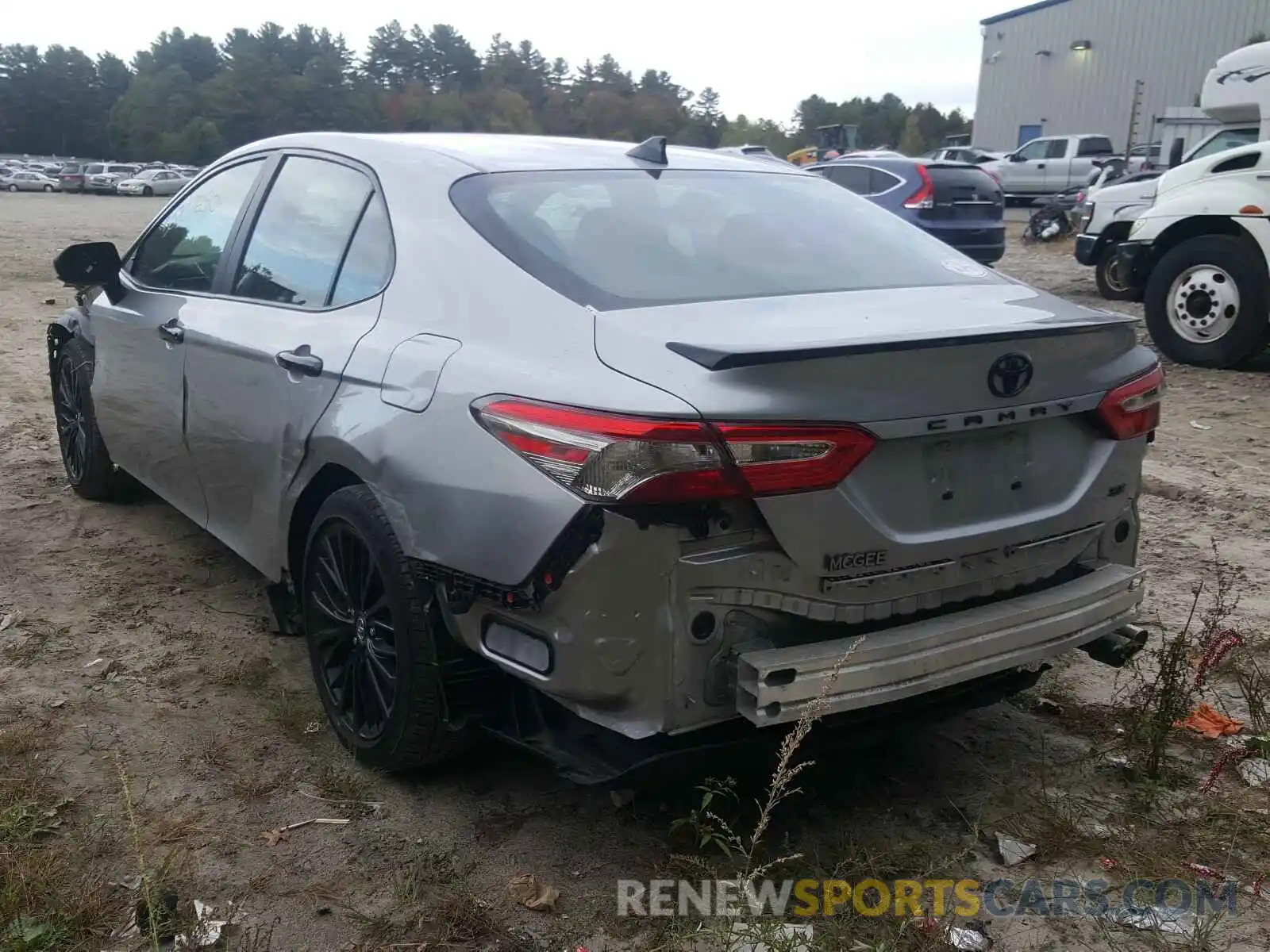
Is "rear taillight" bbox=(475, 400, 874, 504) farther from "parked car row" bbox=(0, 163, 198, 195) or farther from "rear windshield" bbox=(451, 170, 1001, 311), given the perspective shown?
"parked car row" bbox=(0, 163, 198, 195)

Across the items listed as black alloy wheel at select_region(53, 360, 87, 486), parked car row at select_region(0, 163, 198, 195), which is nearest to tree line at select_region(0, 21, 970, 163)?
parked car row at select_region(0, 163, 198, 195)

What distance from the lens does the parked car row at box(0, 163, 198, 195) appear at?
51.4 meters

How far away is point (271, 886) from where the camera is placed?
2646 millimetres

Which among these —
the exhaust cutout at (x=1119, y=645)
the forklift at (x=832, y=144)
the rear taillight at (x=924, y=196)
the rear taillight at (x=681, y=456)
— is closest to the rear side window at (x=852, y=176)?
the rear taillight at (x=924, y=196)

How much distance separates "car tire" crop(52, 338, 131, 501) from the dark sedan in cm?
977

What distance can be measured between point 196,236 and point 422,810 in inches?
93.1

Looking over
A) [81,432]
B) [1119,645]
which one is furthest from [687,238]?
[81,432]

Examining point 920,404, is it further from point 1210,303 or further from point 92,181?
point 92,181

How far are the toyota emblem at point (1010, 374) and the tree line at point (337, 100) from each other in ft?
269

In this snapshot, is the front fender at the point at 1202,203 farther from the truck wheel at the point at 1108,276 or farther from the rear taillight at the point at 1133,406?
the rear taillight at the point at 1133,406

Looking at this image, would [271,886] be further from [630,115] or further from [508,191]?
[630,115]

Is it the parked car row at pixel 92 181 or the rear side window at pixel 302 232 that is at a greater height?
the rear side window at pixel 302 232

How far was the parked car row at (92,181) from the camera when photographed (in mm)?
51375

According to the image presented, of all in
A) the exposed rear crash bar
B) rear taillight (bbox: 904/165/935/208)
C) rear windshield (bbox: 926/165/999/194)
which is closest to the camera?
the exposed rear crash bar
